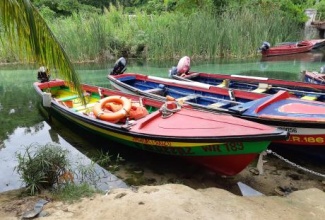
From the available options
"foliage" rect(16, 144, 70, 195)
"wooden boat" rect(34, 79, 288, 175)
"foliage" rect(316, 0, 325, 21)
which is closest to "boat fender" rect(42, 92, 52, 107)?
"wooden boat" rect(34, 79, 288, 175)

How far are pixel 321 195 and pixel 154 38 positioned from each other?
521 inches

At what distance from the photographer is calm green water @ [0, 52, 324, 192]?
6.10 m

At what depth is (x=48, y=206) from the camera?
3.91 m

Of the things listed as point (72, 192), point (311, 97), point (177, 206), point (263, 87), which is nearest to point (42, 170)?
point (72, 192)

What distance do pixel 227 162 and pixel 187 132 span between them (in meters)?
0.71

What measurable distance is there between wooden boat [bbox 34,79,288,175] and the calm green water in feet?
2.16

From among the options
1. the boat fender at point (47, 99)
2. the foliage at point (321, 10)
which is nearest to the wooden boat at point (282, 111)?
the boat fender at point (47, 99)

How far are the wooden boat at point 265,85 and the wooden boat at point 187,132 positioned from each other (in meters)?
2.08

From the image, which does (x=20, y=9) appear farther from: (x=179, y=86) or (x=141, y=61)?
(x=141, y=61)

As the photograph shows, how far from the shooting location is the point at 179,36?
1570 cm

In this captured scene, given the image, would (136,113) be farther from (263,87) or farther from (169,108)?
(263,87)

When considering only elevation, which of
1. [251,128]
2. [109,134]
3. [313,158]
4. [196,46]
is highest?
[196,46]

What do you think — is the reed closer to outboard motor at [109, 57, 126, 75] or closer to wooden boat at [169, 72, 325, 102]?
outboard motor at [109, 57, 126, 75]

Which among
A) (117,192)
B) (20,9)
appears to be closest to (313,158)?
(117,192)
